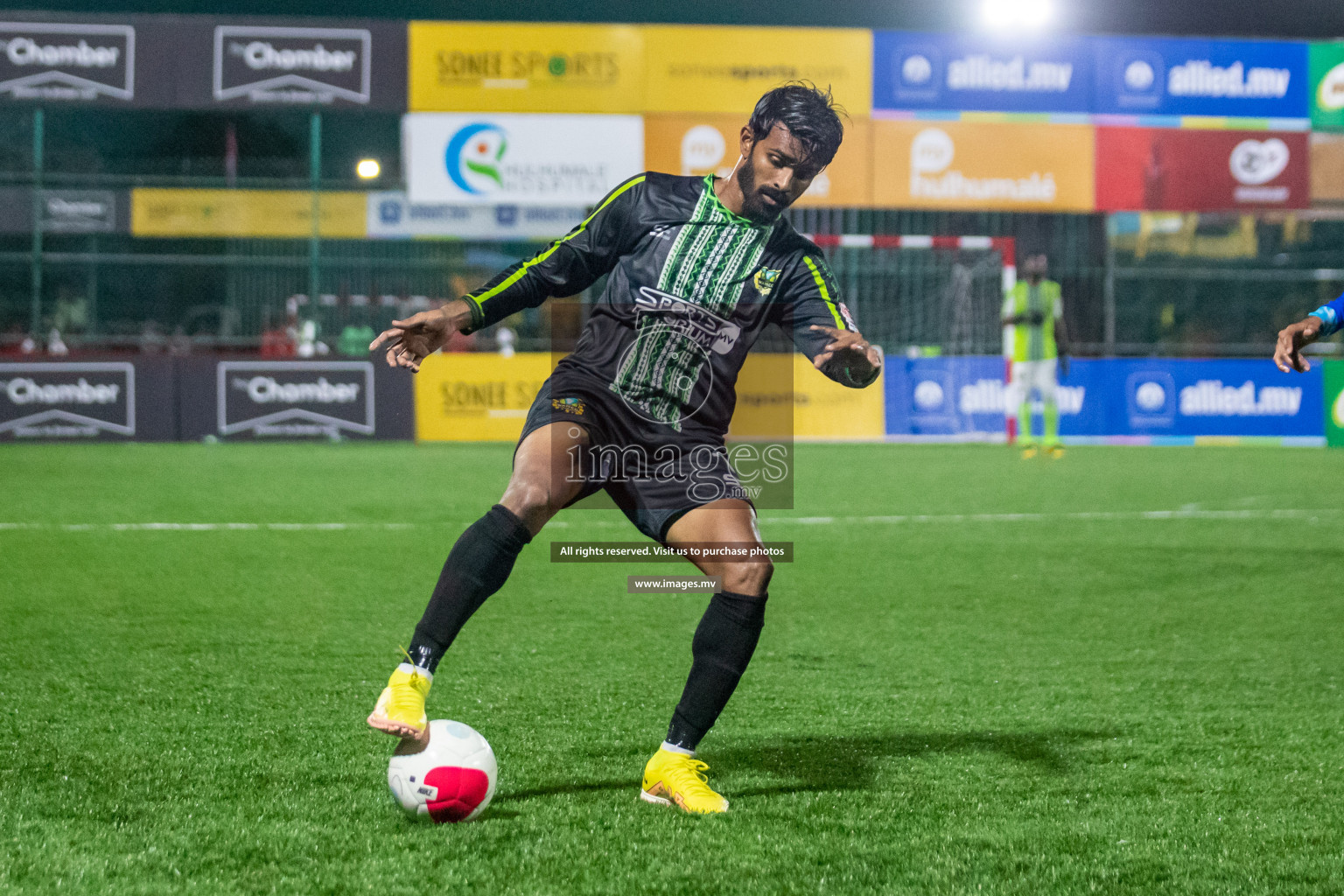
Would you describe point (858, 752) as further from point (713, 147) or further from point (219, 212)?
point (219, 212)

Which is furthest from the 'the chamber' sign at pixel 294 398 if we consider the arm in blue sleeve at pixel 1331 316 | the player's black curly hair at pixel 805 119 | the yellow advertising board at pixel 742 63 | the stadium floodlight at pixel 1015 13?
the player's black curly hair at pixel 805 119

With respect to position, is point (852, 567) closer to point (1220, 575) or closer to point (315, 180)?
point (1220, 575)

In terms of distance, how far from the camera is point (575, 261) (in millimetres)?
3490

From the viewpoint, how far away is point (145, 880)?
2568 mm

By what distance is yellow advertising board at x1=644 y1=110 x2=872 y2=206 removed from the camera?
1867cm

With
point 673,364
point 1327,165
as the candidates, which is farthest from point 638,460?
point 1327,165

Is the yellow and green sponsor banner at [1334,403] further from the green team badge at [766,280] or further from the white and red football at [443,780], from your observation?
the white and red football at [443,780]

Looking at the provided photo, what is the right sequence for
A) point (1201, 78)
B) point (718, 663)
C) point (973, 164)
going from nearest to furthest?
point (718, 663) → point (973, 164) → point (1201, 78)

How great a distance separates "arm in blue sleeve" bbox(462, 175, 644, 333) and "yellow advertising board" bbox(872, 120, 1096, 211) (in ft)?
52.3

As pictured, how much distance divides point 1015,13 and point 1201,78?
2961 mm

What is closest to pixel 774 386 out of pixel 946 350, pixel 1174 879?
pixel 946 350

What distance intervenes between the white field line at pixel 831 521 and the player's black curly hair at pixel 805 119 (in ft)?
19.0

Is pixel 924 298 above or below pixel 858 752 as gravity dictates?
above

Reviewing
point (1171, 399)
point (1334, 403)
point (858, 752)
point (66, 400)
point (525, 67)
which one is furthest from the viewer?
point (525, 67)
